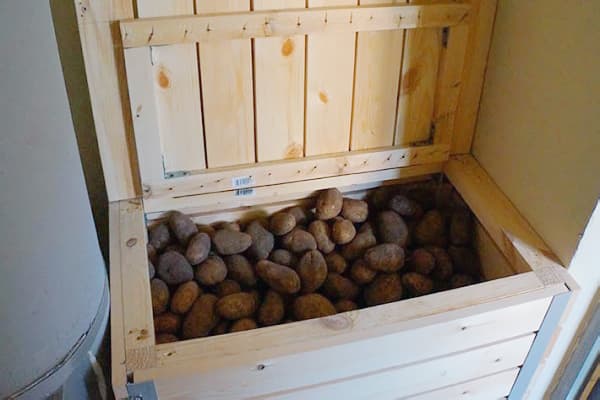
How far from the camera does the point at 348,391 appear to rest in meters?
0.95

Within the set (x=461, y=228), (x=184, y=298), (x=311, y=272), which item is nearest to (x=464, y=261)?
(x=461, y=228)

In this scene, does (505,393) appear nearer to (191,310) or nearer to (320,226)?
(320,226)

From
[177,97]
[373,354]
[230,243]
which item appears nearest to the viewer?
[373,354]

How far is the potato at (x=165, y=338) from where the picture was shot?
0.99m

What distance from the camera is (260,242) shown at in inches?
44.9

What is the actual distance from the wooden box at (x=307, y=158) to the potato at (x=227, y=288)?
144 millimetres

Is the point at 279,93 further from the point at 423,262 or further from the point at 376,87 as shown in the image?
the point at 423,262

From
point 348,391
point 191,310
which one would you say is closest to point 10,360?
point 191,310

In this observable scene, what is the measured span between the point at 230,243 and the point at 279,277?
4.5 inches

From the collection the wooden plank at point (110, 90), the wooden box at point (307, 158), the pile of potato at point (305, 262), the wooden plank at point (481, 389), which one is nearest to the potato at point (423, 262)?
the pile of potato at point (305, 262)

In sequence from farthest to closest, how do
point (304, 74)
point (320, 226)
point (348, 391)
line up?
point (320, 226)
point (304, 74)
point (348, 391)

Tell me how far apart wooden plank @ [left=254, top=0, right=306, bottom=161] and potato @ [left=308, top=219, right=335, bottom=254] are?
14 cm

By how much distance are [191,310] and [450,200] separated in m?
0.55

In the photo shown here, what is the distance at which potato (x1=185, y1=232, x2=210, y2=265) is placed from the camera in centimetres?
108
